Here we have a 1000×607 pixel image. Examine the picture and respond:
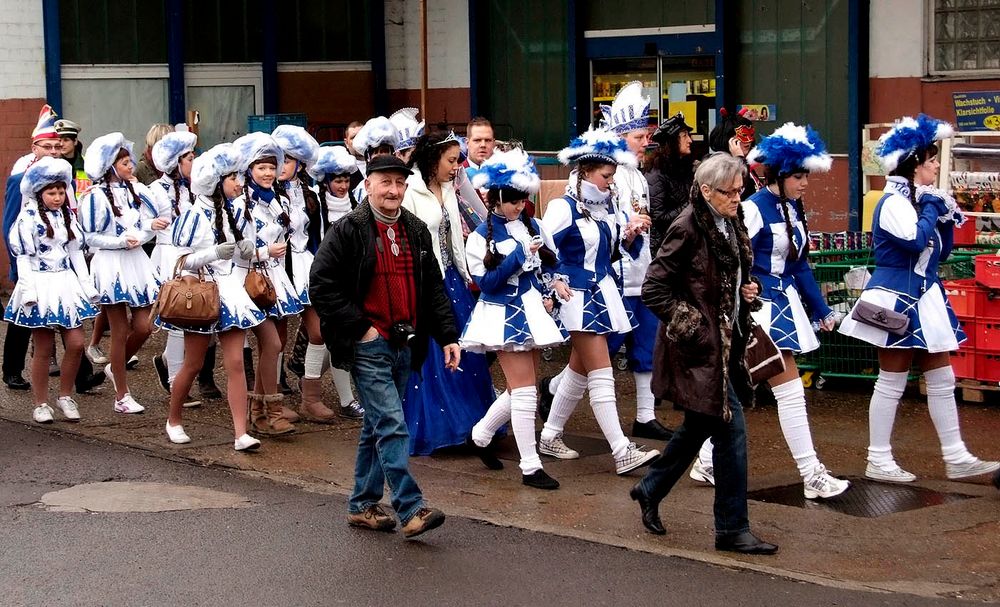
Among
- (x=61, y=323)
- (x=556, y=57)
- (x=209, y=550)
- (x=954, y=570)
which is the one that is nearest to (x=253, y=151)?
(x=61, y=323)

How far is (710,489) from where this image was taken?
8.15 metres

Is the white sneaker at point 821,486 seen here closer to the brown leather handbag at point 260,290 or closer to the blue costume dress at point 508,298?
the blue costume dress at point 508,298

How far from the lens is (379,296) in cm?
716

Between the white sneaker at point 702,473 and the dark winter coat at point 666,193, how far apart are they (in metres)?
2.42

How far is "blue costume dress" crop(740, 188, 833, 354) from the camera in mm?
7828

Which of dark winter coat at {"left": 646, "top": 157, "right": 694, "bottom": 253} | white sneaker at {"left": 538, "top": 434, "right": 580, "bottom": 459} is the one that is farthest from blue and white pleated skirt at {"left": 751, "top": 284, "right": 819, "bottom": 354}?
dark winter coat at {"left": 646, "top": 157, "right": 694, "bottom": 253}

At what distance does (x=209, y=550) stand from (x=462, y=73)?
11609mm

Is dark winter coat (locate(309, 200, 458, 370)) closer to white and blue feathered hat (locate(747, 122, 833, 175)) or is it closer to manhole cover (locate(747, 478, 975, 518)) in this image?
white and blue feathered hat (locate(747, 122, 833, 175))

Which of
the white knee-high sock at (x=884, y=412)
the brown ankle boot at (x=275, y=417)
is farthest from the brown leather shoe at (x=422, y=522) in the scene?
the brown ankle boot at (x=275, y=417)

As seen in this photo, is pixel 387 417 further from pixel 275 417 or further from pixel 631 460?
pixel 275 417

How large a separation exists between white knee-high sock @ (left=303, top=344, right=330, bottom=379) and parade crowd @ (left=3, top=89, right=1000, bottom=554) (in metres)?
0.01

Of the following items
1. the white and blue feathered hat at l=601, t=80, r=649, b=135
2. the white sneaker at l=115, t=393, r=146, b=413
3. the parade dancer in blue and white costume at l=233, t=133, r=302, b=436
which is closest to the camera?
the parade dancer in blue and white costume at l=233, t=133, r=302, b=436

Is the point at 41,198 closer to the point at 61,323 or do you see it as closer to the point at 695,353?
the point at 61,323

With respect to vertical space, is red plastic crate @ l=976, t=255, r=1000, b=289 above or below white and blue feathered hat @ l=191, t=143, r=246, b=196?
below
